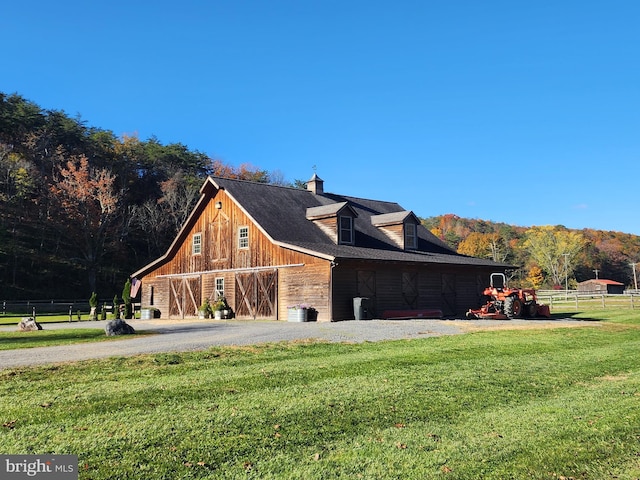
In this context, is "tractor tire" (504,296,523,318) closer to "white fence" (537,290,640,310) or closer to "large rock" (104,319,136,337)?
"white fence" (537,290,640,310)

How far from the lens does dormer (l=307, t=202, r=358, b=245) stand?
2845 cm

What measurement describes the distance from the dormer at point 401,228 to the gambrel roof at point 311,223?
7 centimetres

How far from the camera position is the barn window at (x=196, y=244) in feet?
104

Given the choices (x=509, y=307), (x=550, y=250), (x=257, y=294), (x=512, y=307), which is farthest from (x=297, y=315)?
(x=550, y=250)

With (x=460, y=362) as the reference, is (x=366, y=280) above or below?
above

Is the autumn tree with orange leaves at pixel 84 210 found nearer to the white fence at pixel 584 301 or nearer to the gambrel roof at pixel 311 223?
the gambrel roof at pixel 311 223

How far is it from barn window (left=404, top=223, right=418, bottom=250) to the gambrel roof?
1.39ft

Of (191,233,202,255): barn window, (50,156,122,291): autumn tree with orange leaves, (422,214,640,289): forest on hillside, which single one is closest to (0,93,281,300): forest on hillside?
(50,156,122,291): autumn tree with orange leaves

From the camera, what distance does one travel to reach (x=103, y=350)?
12898mm

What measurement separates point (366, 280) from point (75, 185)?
36.1m

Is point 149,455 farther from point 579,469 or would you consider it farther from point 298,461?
point 579,469

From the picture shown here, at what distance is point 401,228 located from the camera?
31125 millimetres

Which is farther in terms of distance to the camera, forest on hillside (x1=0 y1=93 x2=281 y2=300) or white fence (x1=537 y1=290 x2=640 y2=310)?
forest on hillside (x1=0 y1=93 x2=281 y2=300)

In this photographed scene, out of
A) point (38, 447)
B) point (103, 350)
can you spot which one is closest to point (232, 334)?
point (103, 350)
